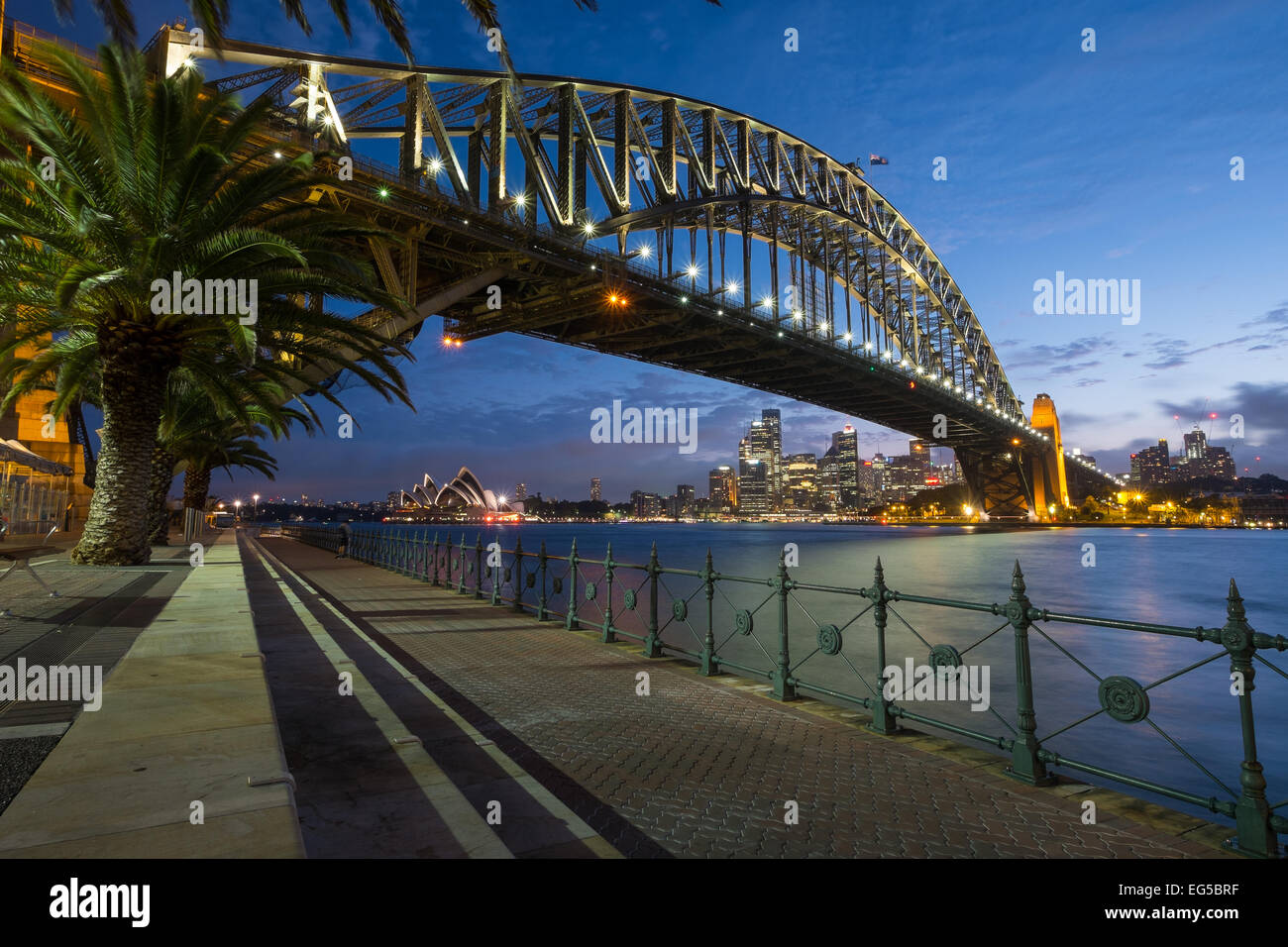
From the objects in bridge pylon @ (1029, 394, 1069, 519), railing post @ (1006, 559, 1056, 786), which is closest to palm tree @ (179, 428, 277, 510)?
railing post @ (1006, 559, 1056, 786)

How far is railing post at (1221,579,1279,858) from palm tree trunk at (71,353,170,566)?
15.3m

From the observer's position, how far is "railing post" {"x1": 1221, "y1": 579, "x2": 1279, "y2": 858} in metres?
3.90

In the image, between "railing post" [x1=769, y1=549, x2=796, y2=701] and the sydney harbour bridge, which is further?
the sydney harbour bridge

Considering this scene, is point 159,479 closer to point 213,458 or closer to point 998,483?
point 213,458

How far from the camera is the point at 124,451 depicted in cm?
1311

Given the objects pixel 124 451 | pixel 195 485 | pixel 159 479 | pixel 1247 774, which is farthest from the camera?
pixel 195 485

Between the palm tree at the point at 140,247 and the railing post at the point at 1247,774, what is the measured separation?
10.7 meters

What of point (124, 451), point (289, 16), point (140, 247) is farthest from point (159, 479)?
point (289, 16)

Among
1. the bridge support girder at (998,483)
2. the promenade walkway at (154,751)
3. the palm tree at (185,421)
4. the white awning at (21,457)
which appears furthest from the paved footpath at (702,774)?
the bridge support girder at (998,483)

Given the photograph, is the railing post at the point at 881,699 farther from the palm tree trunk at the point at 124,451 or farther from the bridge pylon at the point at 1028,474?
the bridge pylon at the point at 1028,474

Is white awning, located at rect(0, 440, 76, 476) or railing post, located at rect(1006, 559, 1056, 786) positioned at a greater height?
white awning, located at rect(0, 440, 76, 476)

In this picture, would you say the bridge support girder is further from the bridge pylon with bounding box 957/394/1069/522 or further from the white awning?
the white awning

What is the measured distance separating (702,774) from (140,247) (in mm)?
12225

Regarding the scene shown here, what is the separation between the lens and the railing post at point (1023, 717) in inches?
196
